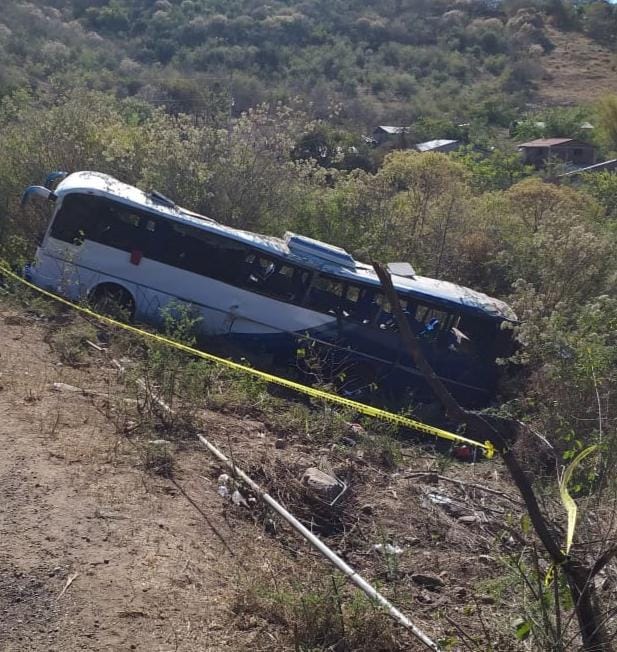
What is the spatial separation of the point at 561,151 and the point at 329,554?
1709 inches

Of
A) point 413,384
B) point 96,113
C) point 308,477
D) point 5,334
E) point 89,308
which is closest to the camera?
point 308,477

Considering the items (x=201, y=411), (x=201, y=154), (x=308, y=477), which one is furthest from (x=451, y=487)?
(x=201, y=154)

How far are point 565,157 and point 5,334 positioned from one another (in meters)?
40.7

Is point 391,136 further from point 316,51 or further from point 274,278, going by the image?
point 274,278

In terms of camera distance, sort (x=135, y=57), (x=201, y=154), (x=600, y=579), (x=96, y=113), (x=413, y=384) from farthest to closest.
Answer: (x=135, y=57)
(x=96, y=113)
(x=201, y=154)
(x=413, y=384)
(x=600, y=579)

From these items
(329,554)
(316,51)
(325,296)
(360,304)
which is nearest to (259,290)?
(325,296)

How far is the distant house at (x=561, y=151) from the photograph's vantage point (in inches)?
1742

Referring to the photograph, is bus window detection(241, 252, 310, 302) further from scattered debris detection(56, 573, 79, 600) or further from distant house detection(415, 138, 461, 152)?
distant house detection(415, 138, 461, 152)

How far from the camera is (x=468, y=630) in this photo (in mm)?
4914

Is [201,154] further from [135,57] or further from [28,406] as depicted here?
[135,57]

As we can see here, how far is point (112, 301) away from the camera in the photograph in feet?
38.3

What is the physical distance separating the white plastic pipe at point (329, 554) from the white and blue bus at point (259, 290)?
483 cm

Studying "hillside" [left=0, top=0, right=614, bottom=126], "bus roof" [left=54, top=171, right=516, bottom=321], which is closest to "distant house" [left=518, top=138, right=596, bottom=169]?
"hillside" [left=0, top=0, right=614, bottom=126]

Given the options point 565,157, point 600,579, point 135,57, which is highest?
point 600,579
